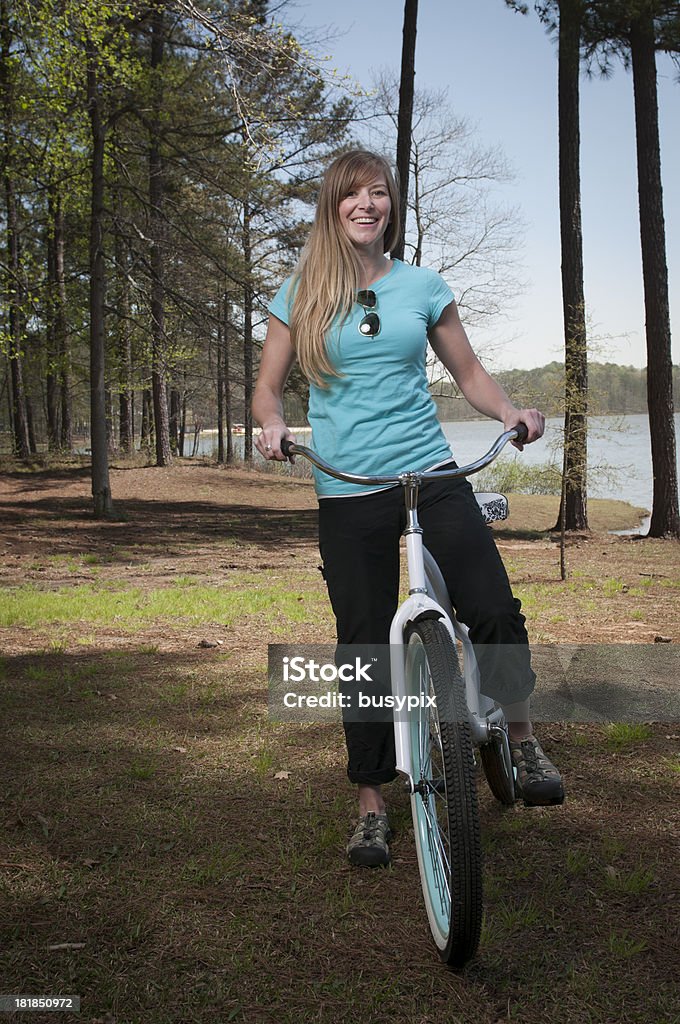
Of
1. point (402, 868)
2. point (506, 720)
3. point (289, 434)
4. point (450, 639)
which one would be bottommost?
point (402, 868)

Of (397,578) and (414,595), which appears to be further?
(397,578)

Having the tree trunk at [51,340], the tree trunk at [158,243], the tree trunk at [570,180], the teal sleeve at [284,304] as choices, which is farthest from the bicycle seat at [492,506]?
the tree trunk at [51,340]

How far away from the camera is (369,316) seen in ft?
8.45

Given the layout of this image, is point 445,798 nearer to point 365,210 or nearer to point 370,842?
point 370,842

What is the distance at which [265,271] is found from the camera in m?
24.4

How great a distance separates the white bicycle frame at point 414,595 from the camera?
7.57 feet

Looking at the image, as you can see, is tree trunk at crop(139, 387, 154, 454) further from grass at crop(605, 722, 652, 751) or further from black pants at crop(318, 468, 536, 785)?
black pants at crop(318, 468, 536, 785)

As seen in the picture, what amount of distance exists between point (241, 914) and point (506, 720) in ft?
3.07

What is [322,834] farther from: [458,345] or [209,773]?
[458,345]

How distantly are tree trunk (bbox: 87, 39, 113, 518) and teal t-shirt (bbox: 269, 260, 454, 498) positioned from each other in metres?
10.8

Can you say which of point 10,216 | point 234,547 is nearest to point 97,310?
Answer: point 234,547

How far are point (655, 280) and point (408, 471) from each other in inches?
476

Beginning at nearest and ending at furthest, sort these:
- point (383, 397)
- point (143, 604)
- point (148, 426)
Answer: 1. point (383, 397)
2. point (143, 604)
3. point (148, 426)

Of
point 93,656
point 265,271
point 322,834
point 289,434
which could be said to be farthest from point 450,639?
point 265,271
